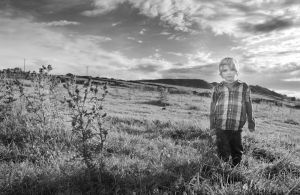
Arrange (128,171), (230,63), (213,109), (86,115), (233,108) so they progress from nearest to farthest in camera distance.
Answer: (86,115) → (128,171) → (230,63) → (233,108) → (213,109)

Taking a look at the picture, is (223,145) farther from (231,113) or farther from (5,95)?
(5,95)

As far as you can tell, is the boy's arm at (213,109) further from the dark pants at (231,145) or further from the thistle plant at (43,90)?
the thistle plant at (43,90)

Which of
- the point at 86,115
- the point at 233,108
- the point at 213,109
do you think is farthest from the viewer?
the point at 213,109

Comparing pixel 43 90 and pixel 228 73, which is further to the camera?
pixel 43 90

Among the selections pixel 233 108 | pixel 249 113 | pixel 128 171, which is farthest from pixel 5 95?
pixel 249 113

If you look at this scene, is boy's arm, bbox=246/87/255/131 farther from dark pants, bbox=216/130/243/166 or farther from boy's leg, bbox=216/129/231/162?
boy's leg, bbox=216/129/231/162

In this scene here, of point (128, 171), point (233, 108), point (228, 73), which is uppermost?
point (228, 73)

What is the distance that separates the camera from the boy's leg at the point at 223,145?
562cm

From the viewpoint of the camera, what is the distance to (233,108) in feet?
18.4

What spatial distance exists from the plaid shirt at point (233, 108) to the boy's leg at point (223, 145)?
11 cm

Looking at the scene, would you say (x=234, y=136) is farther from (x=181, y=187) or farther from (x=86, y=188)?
(x=86, y=188)

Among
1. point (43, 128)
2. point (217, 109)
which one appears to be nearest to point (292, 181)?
point (217, 109)

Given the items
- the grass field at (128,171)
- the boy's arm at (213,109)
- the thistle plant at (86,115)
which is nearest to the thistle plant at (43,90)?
the grass field at (128,171)

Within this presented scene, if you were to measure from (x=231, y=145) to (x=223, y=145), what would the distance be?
138 mm
